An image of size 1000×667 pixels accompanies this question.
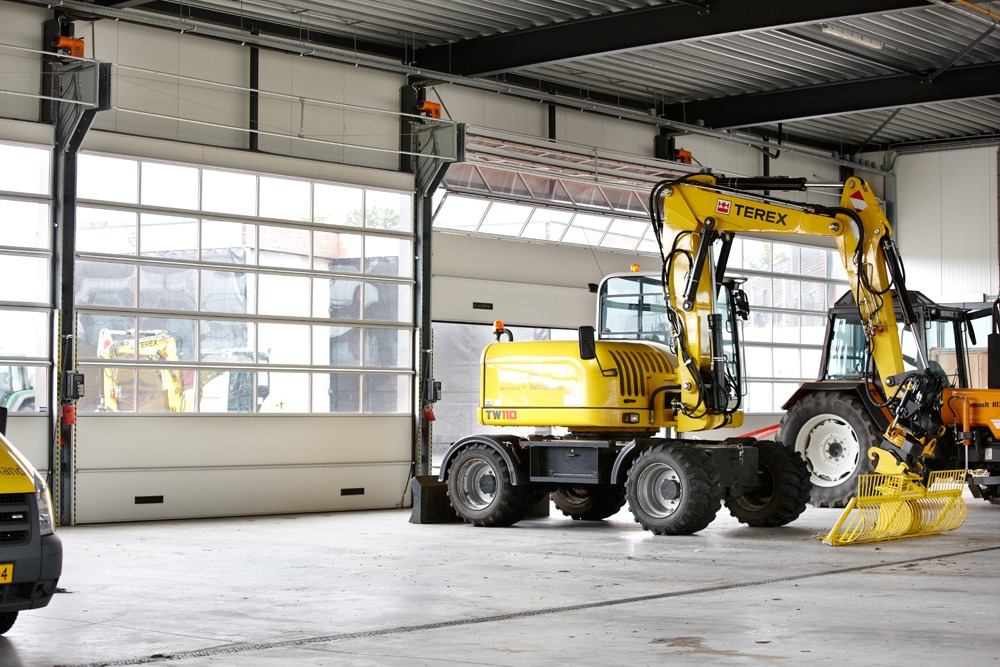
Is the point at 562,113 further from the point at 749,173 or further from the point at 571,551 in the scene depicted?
the point at 571,551

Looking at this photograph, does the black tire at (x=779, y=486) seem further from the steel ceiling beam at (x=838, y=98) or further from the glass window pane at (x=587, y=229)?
the steel ceiling beam at (x=838, y=98)

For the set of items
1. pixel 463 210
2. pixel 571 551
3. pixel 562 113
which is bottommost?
pixel 571 551

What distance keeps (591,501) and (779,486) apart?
8.60 feet

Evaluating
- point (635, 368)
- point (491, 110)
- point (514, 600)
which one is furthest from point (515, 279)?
point (514, 600)

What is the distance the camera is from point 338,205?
1867 centimetres

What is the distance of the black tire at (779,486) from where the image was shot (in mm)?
15250

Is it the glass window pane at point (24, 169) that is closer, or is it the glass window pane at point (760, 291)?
the glass window pane at point (24, 169)

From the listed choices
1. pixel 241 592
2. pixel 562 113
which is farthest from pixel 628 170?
pixel 241 592

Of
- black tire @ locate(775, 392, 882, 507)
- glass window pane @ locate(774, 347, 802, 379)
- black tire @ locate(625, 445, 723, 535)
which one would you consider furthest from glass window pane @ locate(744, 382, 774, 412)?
black tire @ locate(625, 445, 723, 535)

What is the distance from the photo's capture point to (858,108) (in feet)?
70.7

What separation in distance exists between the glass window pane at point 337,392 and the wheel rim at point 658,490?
5.41 metres

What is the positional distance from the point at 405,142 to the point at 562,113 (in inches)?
136

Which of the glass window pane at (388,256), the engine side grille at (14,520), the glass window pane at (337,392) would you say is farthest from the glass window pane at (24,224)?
the engine side grille at (14,520)

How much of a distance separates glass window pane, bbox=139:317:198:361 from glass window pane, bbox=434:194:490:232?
4621 millimetres
